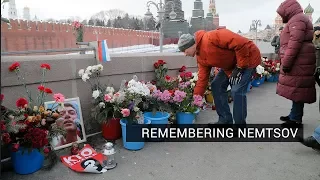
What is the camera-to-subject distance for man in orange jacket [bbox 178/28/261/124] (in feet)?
9.50

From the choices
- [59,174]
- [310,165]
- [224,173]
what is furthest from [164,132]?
[310,165]

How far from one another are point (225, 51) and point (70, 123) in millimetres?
2004

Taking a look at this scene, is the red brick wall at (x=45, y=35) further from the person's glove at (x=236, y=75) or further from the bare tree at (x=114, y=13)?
the bare tree at (x=114, y=13)

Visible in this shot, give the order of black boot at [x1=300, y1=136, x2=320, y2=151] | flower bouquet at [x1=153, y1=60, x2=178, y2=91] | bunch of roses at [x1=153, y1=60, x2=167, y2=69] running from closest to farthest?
black boot at [x1=300, y1=136, x2=320, y2=151] < flower bouquet at [x1=153, y1=60, x2=178, y2=91] < bunch of roses at [x1=153, y1=60, x2=167, y2=69]

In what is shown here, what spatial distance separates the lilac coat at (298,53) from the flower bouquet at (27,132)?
9.35 ft

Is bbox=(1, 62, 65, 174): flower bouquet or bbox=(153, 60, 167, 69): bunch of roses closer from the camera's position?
bbox=(1, 62, 65, 174): flower bouquet

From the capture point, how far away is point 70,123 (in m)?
3.14

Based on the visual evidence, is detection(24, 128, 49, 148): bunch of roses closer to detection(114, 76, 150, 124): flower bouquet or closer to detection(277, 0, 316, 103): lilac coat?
detection(114, 76, 150, 124): flower bouquet

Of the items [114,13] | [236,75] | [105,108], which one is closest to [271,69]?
[236,75]

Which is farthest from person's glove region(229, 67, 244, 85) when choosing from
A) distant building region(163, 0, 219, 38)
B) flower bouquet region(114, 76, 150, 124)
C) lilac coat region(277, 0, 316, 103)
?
distant building region(163, 0, 219, 38)

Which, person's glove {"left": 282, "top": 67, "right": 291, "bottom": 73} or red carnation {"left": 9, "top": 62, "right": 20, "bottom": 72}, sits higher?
red carnation {"left": 9, "top": 62, "right": 20, "bottom": 72}

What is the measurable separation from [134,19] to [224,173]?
39.2 m

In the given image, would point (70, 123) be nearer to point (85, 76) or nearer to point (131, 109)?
point (85, 76)

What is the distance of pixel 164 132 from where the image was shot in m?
3.34
